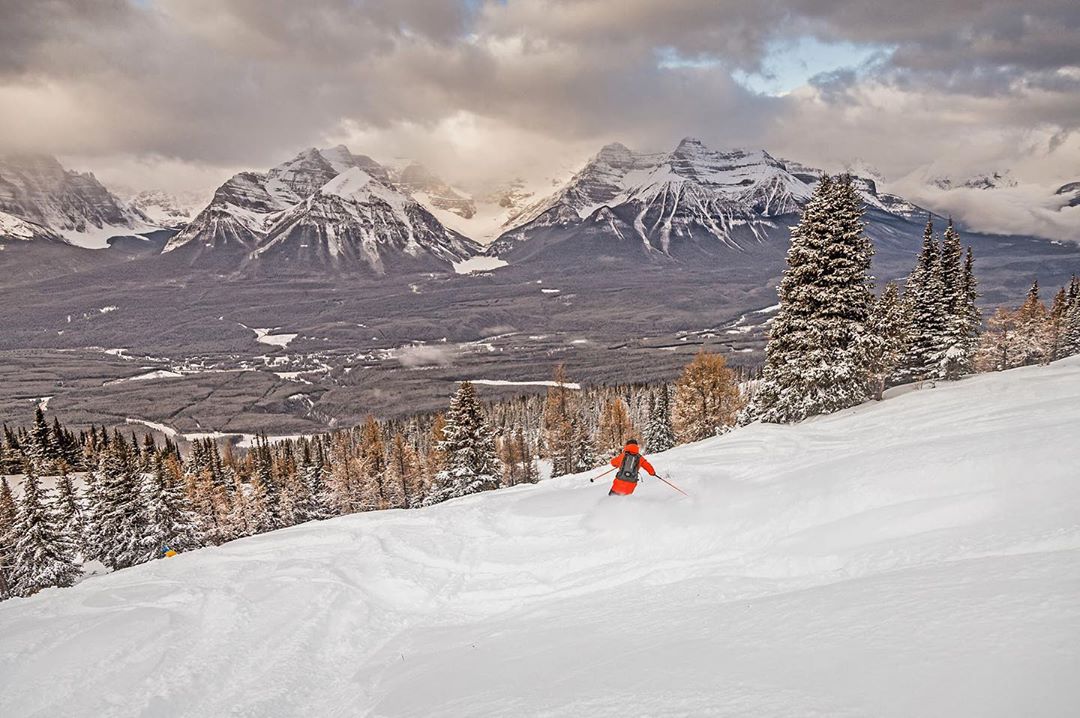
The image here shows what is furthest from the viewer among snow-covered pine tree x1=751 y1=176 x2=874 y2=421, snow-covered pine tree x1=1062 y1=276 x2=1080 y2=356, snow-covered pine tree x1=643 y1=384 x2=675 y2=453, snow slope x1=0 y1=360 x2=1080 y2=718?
snow-covered pine tree x1=643 y1=384 x2=675 y2=453

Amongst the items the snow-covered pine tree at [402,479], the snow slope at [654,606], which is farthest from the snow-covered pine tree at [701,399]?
the snow slope at [654,606]

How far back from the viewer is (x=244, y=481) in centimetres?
6234

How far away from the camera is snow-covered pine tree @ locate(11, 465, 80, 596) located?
35812 millimetres

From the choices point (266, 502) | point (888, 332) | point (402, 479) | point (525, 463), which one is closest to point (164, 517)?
point (266, 502)

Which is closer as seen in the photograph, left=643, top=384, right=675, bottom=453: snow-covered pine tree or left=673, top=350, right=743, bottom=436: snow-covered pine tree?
left=673, top=350, right=743, bottom=436: snow-covered pine tree

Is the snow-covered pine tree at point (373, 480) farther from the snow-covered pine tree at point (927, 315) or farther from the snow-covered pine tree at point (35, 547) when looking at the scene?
the snow-covered pine tree at point (927, 315)

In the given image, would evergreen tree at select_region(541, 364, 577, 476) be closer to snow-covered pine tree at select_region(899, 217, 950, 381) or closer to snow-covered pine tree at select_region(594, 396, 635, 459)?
snow-covered pine tree at select_region(594, 396, 635, 459)

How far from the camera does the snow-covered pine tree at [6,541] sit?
3744cm

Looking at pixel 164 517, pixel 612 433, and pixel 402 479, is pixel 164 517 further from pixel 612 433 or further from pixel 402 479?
pixel 612 433

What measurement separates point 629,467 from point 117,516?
145 ft

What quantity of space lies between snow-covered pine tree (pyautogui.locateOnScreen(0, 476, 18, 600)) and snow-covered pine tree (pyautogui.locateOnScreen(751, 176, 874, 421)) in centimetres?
5016

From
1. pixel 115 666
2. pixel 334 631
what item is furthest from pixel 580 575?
pixel 115 666

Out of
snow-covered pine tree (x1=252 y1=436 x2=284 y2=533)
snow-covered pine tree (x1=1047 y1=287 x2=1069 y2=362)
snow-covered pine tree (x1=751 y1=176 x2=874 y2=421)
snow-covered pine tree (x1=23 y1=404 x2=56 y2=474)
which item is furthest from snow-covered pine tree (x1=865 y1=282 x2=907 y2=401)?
snow-covered pine tree (x1=23 y1=404 x2=56 y2=474)

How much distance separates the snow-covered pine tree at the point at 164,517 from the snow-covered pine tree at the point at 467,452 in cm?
2147
